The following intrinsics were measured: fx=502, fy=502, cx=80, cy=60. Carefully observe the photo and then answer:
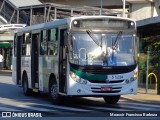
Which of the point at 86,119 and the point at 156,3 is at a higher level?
the point at 156,3

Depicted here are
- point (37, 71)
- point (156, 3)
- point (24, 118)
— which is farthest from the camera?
point (156, 3)

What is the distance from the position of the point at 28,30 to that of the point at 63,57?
4.83 metres

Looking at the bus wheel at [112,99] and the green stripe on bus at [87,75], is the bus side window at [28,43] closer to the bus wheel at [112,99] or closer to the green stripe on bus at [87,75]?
the bus wheel at [112,99]

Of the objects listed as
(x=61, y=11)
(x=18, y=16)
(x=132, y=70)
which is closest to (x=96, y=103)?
(x=132, y=70)

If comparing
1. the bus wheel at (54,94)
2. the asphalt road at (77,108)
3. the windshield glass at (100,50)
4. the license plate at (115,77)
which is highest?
the windshield glass at (100,50)

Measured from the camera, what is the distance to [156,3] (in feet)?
197

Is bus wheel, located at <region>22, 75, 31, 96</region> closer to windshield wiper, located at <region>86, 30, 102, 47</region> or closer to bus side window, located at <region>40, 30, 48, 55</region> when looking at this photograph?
bus side window, located at <region>40, 30, 48, 55</region>

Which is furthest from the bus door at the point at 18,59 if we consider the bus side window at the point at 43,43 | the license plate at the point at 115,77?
the license plate at the point at 115,77

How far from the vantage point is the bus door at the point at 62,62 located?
56.2 feet

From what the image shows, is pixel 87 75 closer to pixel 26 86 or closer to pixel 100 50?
pixel 100 50

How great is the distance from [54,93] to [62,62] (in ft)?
4.73

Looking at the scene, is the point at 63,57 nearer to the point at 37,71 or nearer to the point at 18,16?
the point at 37,71

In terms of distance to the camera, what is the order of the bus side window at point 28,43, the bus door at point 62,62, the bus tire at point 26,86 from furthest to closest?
the bus tire at point 26,86
the bus side window at point 28,43
the bus door at point 62,62

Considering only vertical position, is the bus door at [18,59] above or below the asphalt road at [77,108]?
above
